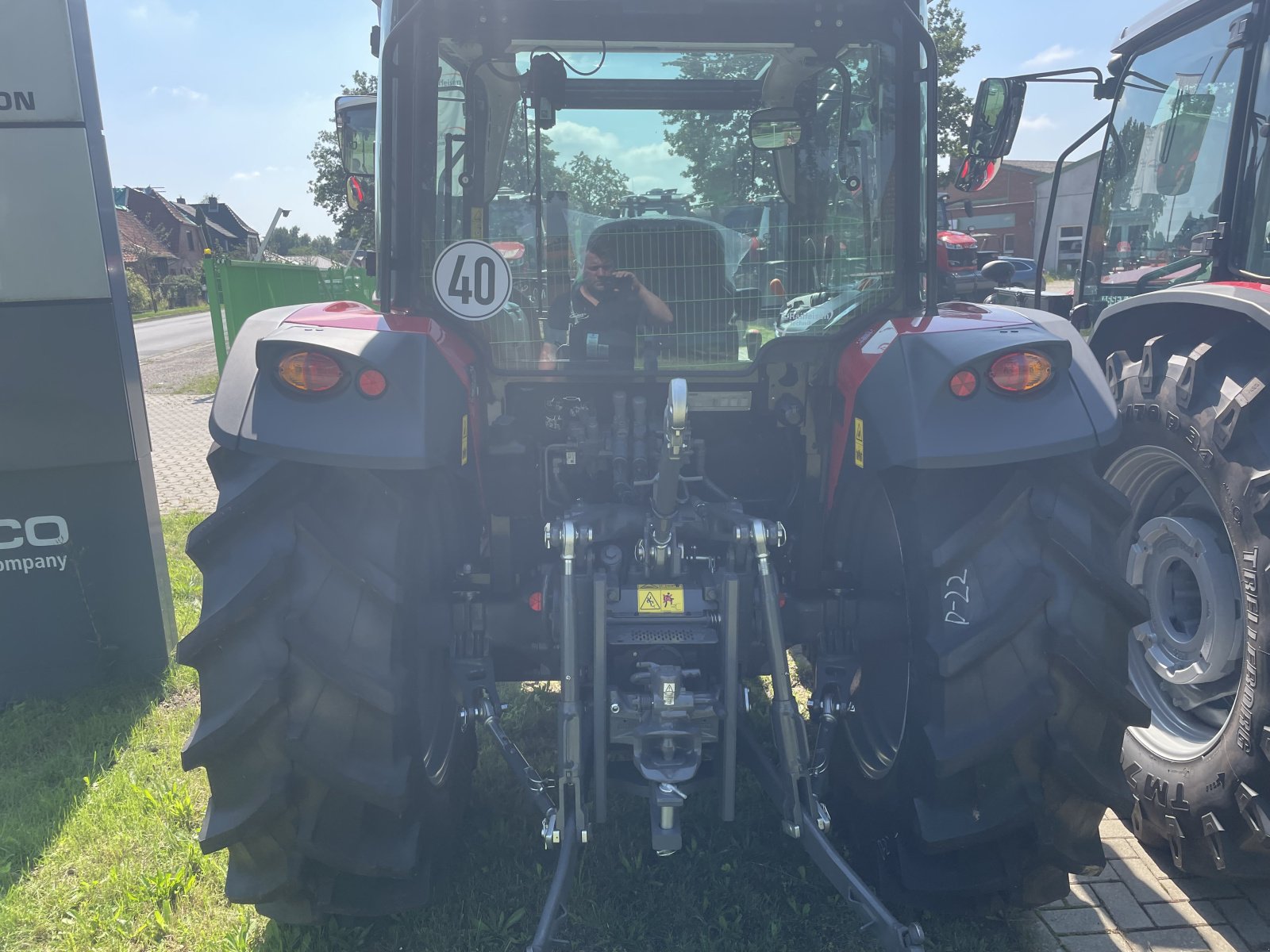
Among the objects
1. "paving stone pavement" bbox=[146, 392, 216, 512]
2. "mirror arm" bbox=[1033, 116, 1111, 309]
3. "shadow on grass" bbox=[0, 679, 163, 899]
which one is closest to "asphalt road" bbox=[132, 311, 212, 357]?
"paving stone pavement" bbox=[146, 392, 216, 512]

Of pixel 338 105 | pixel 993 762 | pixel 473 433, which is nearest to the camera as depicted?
pixel 993 762

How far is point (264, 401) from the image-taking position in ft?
7.53

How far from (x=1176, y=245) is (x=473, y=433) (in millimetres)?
2785

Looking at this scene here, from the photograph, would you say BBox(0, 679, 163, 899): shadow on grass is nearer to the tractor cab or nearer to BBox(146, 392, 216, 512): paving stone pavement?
BBox(146, 392, 216, 512): paving stone pavement

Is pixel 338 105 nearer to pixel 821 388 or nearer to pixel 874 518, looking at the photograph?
pixel 821 388

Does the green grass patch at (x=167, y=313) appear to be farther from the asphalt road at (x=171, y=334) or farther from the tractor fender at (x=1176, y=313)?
the tractor fender at (x=1176, y=313)

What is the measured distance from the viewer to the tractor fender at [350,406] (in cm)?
223

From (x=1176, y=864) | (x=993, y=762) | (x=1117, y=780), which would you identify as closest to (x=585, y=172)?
(x=993, y=762)

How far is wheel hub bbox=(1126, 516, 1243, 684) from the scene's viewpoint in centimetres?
286

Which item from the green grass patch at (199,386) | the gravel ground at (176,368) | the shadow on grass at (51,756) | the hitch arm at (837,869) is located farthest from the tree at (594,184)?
the green grass patch at (199,386)

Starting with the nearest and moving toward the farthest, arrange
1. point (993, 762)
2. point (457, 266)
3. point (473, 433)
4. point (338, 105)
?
point (993, 762), point (457, 266), point (473, 433), point (338, 105)

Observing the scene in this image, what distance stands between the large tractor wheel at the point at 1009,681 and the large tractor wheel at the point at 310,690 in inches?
49.8

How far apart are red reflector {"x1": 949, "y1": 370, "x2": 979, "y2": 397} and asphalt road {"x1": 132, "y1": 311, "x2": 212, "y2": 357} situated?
19.9 m

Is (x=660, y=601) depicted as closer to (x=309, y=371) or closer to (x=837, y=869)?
(x=837, y=869)
